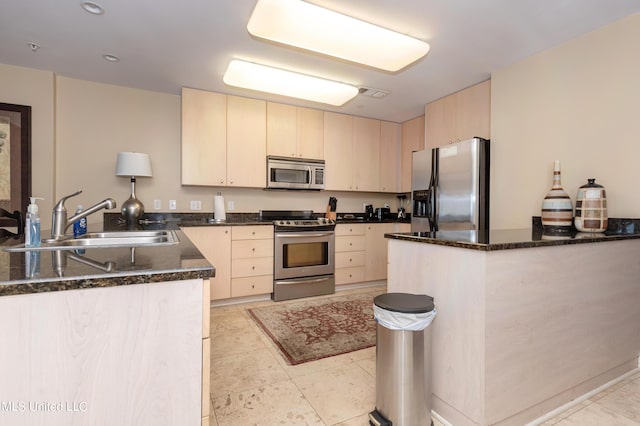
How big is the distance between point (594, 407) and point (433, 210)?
2.05m

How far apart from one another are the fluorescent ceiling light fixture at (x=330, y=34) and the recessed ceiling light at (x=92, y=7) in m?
1.00

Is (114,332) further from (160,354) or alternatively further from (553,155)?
(553,155)

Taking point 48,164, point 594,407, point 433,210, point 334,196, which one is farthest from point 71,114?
point 594,407

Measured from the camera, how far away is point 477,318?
135 cm

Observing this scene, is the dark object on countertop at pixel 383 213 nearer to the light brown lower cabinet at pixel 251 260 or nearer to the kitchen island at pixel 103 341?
the light brown lower cabinet at pixel 251 260

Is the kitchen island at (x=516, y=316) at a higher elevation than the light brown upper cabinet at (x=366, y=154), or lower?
lower

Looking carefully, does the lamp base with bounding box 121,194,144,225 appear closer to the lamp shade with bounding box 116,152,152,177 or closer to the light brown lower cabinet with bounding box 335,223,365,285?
the lamp shade with bounding box 116,152,152,177

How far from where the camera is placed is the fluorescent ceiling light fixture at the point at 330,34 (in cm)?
197

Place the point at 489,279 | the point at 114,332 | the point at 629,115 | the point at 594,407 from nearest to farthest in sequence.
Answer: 1. the point at 114,332
2. the point at 489,279
3. the point at 594,407
4. the point at 629,115

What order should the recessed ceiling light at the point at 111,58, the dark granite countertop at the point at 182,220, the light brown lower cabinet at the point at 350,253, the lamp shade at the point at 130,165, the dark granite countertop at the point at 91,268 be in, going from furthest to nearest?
the light brown lower cabinet at the point at 350,253 < the dark granite countertop at the point at 182,220 < the lamp shade at the point at 130,165 < the recessed ceiling light at the point at 111,58 < the dark granite countertop at the point at 91,268

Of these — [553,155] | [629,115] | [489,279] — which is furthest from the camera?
[553,155]

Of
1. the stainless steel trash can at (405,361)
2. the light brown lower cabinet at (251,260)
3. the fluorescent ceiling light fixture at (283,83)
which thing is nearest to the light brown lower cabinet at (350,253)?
the light brown lower cabinet at (251,260)

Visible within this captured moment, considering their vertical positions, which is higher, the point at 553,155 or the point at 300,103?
the point at 300,103

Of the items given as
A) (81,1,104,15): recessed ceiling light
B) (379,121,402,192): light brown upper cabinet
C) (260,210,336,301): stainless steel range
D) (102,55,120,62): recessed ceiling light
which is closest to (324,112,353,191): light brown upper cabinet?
(379,121,402,192): light brown upper cabinet
